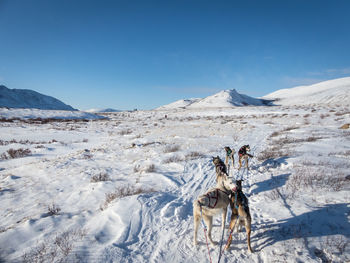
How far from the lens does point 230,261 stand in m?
3.14

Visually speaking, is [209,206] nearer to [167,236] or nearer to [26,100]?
[167,236]

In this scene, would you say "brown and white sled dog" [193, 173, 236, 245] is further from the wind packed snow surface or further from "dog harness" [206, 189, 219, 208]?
the wind packed snow surface

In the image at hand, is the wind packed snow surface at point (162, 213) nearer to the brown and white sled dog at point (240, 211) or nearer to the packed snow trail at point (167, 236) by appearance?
the packed snow trail at point (167, 236)

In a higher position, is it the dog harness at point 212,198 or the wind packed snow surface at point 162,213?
the dog harness at point 212,198

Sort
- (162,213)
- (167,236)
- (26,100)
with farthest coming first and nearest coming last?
(26,100), (162,213), (167,236)

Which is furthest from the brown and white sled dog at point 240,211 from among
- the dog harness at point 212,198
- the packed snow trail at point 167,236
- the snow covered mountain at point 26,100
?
the snow covered mountain at point 26,100

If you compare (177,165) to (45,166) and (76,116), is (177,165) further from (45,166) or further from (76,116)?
(76,116)

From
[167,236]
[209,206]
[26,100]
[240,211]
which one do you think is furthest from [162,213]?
[26,100]

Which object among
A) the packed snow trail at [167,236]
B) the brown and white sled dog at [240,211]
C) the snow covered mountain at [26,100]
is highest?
the snow covered mountain at [26,100]

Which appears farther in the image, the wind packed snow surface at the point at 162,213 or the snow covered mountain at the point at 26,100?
the snow covered mountain at the point at 26,100

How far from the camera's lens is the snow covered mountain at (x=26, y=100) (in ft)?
427

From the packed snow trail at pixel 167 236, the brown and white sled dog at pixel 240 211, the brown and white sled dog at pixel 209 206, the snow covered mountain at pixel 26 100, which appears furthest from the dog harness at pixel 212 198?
the snow covered mountain at pixel 26 100

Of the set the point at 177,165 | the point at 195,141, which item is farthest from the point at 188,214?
the point at 195,141

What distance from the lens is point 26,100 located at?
463 ft
